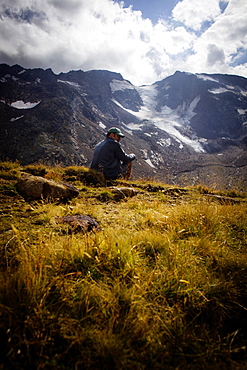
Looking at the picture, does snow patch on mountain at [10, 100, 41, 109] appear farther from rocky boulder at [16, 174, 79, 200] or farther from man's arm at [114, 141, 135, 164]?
rocky boulder at [16, 174, 79, 200]

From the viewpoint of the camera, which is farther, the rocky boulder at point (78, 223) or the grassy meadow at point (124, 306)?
the rocky boulder at point (78, 223)

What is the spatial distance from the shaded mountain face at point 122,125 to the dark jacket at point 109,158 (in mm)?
32797

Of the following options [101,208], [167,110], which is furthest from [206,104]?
[101,208]

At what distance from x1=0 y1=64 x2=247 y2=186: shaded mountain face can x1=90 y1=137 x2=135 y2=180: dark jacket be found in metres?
32.8

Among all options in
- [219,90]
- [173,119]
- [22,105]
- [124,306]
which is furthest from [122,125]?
[124,306]

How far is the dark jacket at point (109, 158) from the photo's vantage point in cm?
755

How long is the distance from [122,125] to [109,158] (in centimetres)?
14945

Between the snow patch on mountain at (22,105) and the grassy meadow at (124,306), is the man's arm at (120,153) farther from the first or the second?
the snow patch on mountain at (22,105)

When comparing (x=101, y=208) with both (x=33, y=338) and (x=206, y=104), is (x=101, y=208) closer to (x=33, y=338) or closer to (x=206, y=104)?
(x=33, y=338)

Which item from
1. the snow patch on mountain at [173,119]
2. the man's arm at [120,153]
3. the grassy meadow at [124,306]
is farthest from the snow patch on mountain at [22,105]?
the grassy meadow at [124,306]

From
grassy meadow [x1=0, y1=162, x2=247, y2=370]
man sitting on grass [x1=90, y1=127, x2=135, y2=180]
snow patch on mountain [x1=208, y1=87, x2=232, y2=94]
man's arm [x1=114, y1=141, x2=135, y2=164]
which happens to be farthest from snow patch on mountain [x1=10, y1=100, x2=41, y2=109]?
snow patch on mountain [x1=208, y1=87, x2=232, y2=94]

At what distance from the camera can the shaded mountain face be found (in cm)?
8231

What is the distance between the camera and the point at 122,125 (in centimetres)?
14838

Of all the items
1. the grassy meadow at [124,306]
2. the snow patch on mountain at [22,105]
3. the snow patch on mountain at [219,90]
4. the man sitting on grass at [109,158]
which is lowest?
the grassy meadow at [124,306]
